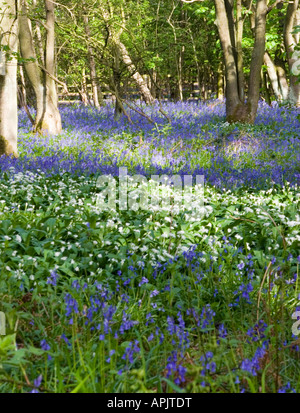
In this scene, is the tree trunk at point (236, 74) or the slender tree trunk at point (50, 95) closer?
the tree trunk at point (236, 74)

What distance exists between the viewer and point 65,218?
5.38 meters

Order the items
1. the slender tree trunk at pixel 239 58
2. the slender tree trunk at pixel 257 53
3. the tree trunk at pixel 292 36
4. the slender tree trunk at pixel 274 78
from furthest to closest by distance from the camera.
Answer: the slender tree trunk at pixel 274 78
the tree trunk at pixel 292 36
the slender tree trunk at pixel 239 58
the slender tree trunk at pixel 257 53

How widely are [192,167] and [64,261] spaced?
15.9 feet

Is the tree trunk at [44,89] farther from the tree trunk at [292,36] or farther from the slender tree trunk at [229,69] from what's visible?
the tree trunk at [292,36]

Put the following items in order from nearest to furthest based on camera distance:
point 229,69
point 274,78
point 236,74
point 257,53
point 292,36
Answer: point 257,53 < point 229,69 < point 236,74 < point 292,36 < point 274,78

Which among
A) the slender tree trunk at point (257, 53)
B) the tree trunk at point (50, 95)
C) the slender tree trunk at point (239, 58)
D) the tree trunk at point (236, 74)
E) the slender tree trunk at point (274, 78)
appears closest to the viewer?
the slender tree trunk at point (257, 53)

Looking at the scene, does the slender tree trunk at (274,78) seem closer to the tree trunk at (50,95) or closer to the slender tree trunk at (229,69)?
the slender tree trunk at (229,69)

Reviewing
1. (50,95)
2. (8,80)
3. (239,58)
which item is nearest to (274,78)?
(239,58)

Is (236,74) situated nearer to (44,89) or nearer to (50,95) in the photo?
(50,95)

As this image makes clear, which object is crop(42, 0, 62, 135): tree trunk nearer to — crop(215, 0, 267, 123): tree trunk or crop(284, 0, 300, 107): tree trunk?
crop(215, 0, 267, 123): tree trunk

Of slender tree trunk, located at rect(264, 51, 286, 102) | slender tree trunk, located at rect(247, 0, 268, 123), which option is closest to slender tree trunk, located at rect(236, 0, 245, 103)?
slender tree trunk, located at rect(247, 0, 268, 123)

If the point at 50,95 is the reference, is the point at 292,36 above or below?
above

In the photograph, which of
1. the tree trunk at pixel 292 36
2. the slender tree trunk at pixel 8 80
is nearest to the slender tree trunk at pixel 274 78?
the tree trunk at pixel 292 36

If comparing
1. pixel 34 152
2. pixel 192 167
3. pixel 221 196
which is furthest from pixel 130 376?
pixel 34 152
